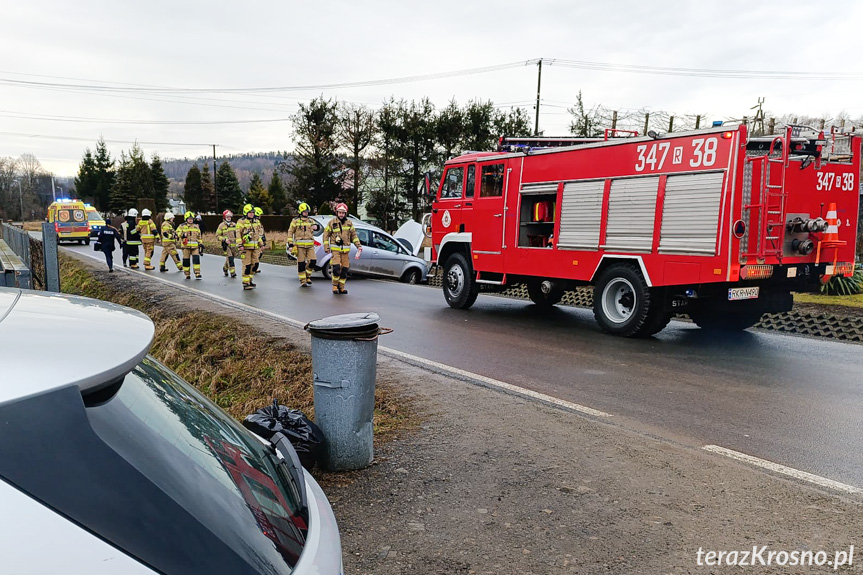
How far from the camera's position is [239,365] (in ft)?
26.4

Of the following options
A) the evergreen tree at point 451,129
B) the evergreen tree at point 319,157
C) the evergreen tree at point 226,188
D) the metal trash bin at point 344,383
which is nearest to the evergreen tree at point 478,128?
the evergreen tree at point 451,129

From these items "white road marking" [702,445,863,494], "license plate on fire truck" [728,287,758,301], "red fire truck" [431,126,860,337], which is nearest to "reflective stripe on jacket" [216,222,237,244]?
"red fire truck" [431,126,860,337]

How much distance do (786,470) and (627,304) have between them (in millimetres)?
5196

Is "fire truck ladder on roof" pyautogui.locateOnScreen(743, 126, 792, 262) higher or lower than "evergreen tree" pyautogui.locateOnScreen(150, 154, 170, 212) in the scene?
lower

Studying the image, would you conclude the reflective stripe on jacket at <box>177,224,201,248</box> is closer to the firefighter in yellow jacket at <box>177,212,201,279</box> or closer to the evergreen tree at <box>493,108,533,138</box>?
the firefighter in yellow jacket at <box>177,212,201,279</box>

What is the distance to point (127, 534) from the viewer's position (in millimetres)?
1109

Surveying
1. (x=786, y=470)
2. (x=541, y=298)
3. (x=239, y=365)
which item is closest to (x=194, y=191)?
(x=541, y=298)

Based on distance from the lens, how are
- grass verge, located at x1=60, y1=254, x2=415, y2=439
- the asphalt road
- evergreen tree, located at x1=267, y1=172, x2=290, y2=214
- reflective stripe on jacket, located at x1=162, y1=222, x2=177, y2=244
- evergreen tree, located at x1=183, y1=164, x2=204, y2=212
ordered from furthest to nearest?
evergreen tree, located at x1=183, y1=164, x2=204, y2=212
evergreen tree, located at x1=267, y1=172, x2=290, y2=214
reflective stripe on jacket, located at x1=162, y1=222, x2=177, y2=244
grass verge, located at x1=60, y1=254, x2=415, y2=439
the asphalt road

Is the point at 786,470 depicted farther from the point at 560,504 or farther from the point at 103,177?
the point at 103,177

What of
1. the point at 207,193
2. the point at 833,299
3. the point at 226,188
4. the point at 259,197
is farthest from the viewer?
the point at 207,193

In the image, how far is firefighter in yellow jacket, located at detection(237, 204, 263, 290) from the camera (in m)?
15.1

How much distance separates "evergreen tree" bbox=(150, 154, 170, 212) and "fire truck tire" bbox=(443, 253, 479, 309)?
6956cm

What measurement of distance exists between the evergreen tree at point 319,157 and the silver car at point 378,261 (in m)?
22.8

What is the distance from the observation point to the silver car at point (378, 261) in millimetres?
18266
